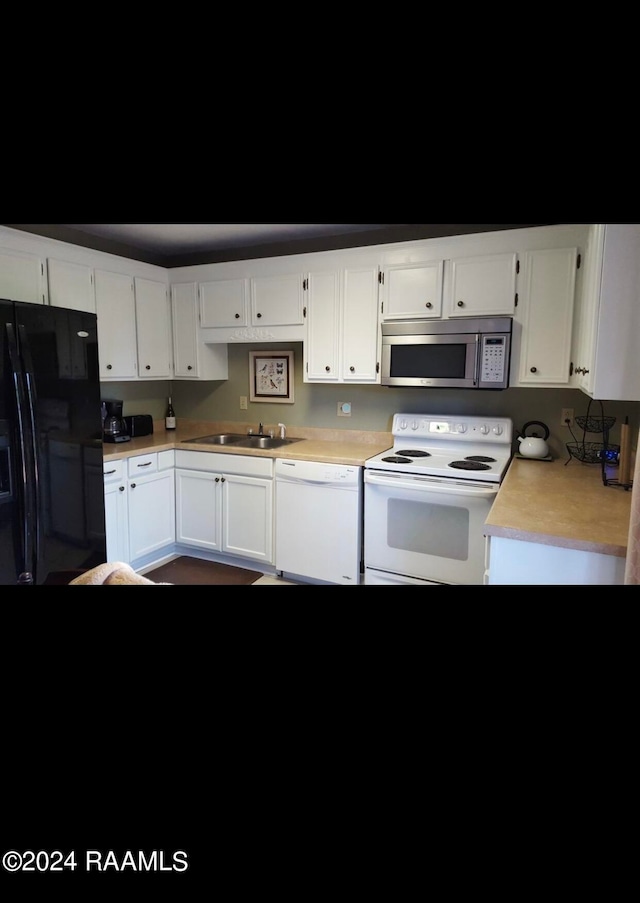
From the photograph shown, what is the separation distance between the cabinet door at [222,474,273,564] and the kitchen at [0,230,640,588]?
2.10 feet

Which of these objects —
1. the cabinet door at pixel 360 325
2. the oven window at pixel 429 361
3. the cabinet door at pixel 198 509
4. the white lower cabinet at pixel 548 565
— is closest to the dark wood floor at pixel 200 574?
the cabinet door at pixel 198 509

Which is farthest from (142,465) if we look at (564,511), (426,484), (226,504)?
(564,511)

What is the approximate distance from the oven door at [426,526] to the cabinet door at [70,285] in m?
1.90

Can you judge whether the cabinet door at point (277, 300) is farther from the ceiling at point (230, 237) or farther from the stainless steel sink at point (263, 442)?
the stainless steel sink at point (263, 442)

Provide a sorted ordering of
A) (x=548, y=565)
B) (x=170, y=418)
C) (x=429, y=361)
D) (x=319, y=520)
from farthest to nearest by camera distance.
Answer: (x=170, y=418)
(x=319, y=520)
(x=429, y=361)
(x=548, y=565)

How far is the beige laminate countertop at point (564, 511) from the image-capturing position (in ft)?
4.50

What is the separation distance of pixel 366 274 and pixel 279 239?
87 cm

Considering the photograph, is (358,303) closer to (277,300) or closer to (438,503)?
(277,300)

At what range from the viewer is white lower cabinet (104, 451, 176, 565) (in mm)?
2807

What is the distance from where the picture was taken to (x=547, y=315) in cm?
243

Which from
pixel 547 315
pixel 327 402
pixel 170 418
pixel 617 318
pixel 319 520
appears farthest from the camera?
pixel 170 418

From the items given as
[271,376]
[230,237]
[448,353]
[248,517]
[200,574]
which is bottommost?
[200,574]

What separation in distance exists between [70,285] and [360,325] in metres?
1.65
